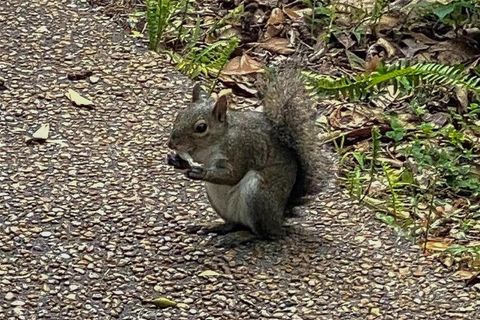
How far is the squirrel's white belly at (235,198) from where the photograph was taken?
14.8ft

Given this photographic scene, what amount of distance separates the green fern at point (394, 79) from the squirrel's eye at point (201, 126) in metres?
1.10

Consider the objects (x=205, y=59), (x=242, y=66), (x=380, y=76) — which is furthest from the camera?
(x=242, y=66)

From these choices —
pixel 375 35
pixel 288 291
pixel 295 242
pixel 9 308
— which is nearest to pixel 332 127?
pixel 375 35

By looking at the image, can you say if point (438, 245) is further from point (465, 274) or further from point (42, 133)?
point (42, 133)

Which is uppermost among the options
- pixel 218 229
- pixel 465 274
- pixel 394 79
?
pixel 394 79

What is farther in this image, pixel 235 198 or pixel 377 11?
pixel 377 11

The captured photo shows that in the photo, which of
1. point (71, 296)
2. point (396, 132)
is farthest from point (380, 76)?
point (71, 296)

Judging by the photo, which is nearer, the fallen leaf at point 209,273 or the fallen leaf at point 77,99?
the fallen leaf at point 209,273

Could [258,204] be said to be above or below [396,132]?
above

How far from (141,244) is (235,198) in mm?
386

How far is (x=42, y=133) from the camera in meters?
5.27

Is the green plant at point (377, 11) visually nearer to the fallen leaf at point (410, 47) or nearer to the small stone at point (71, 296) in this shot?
the fallen leaf at point (410, 47)

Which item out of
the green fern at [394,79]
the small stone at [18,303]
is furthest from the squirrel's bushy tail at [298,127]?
the small stone at [18,303]

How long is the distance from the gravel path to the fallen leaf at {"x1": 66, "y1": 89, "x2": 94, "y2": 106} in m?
0.04
